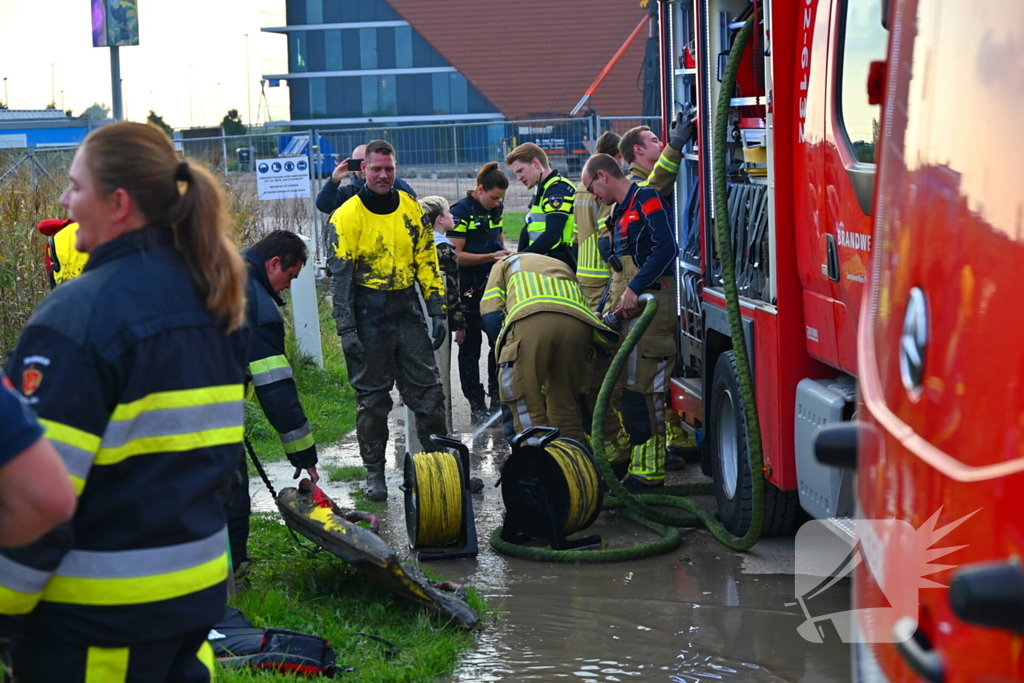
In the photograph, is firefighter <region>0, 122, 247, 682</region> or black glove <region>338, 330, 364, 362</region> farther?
black glove <region>338, 330, 364, 362</region>

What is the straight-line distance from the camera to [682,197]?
7.71 meters

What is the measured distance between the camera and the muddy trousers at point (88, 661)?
7.30 feet

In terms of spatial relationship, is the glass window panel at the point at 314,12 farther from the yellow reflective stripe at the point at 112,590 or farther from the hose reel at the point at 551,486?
the yellow reflective stripe at the point at 112,590

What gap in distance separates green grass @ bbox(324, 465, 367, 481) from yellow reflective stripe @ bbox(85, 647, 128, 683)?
5.32 meters

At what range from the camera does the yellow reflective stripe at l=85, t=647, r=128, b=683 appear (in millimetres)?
2227

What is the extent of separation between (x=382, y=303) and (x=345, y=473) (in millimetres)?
1295

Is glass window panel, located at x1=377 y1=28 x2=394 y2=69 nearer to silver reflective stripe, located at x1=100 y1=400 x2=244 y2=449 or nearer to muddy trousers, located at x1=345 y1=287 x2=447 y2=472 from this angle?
muddy trousers, located at x1=345 y1=287 x2=447 y2=472

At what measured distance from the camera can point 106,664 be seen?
2.23 metres

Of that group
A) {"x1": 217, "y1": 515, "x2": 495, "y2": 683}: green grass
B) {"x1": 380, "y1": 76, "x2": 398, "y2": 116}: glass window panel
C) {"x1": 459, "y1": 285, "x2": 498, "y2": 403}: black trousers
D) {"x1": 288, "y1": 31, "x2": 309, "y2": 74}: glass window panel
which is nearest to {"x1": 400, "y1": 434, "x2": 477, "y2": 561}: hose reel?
{"x1": 217, "y1": 515, "x2": 495, "y2": 683}: green grass

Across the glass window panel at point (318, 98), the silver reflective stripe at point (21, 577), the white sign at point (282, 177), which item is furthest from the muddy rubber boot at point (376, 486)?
the glass window panel at point (318, 98)

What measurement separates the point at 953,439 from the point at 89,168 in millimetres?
1689

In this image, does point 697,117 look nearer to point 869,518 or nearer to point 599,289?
point 599,289

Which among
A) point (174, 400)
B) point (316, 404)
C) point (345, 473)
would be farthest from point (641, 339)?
point (174, 400)

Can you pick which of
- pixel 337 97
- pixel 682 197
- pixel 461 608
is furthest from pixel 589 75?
pixel 461 608
